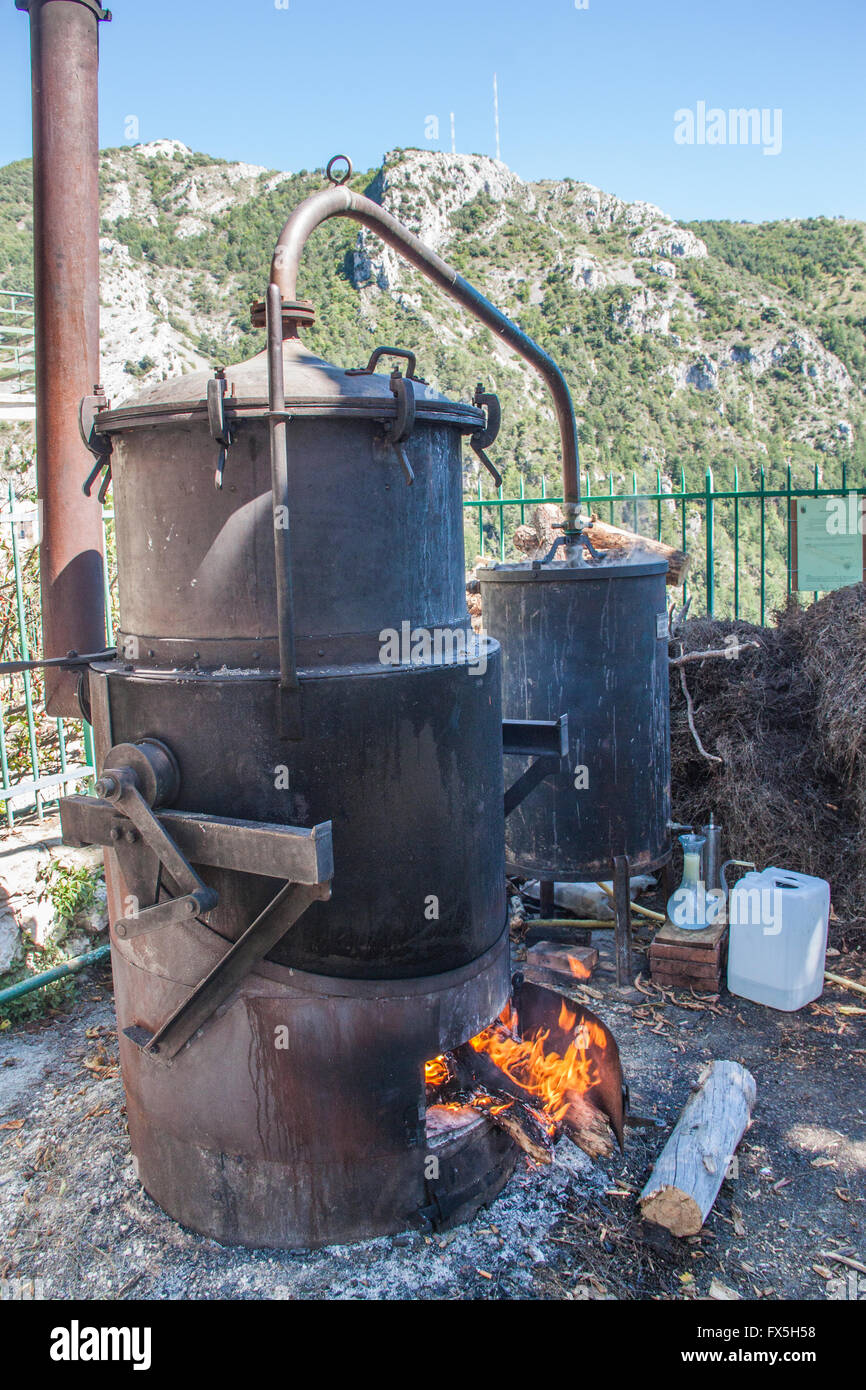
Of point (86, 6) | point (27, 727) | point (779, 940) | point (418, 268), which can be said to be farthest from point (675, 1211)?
point (86, 6)

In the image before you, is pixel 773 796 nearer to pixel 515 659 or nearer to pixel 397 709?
pixel 515 659

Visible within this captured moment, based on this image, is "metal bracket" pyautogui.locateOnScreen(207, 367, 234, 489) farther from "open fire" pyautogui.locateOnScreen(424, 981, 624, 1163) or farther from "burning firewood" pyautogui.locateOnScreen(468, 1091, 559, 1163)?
"burning firewood" pyautogui.locateOnScreen(468, 1091, 559, 1163)

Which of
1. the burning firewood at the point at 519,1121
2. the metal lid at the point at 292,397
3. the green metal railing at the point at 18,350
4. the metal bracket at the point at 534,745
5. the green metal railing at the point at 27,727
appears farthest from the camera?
the green metal railing at the point at 18,350

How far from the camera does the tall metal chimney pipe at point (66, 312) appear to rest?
366 centimetres

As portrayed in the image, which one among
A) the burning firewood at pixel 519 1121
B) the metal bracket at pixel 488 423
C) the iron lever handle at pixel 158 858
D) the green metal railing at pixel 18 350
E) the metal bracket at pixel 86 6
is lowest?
the burning firewood at pixel 519 1121

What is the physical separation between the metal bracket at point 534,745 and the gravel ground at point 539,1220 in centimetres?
126

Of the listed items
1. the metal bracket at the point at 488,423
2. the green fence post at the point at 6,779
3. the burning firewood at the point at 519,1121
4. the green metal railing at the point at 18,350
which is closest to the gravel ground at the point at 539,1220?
the burning firewood at the point at 519,1121

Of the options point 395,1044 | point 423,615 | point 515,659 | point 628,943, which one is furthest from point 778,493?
point 395,1044

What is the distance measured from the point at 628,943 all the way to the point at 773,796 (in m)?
1.41

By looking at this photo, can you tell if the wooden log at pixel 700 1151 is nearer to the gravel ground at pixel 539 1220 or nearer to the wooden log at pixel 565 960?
the gravel ground at pixel 539 1220

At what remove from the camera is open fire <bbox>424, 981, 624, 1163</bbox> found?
2875mm

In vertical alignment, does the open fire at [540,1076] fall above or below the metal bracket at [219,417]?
below

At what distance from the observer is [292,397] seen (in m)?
2.28

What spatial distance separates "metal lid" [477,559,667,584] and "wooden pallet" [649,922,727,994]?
1808 mm
